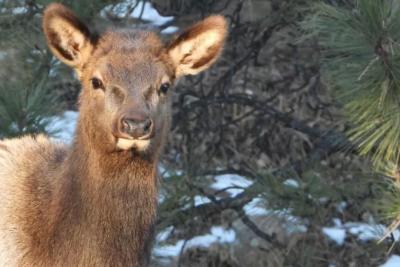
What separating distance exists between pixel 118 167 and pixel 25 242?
555mm

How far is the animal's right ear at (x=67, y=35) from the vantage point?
5.20 m

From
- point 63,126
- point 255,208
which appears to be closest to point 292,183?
point 255,208

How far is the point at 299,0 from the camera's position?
7.16m

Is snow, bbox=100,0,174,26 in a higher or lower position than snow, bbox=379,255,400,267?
higher

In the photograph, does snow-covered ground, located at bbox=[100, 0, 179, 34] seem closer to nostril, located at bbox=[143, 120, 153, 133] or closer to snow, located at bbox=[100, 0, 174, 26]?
snow, located at bbox=[100, 0, 174, 26]

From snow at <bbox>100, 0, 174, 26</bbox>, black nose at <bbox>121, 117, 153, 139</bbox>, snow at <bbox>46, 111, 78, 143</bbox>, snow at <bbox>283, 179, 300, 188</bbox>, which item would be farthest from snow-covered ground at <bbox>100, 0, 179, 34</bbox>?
black nose at <bbox>121, 117, 153, 139</bbox>

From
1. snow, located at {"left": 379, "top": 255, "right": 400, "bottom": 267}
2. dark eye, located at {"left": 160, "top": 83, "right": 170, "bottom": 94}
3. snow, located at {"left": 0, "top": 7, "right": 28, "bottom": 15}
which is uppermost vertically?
snow, located at {"left": 0, "top": 7, "right": 28, "bottom": 15}

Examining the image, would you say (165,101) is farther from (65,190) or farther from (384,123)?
(384,123)

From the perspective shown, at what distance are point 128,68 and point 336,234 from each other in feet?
9.73

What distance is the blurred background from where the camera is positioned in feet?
18.1

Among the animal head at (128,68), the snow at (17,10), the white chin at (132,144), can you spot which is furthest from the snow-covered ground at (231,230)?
the white chin at (132,144)

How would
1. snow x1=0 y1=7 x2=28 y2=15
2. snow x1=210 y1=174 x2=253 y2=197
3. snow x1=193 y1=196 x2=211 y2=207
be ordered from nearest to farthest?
snow x1=0 y1=7 x2=28 y2=15, snow x1=193 y1=196 x2=211 y2=207, snow x1=210 y1=174 x2=253 y2=197

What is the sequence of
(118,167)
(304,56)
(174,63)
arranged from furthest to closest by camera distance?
(304,56)
(174,63)
(118,167)

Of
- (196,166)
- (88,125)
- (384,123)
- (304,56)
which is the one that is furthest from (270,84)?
(88,125)
